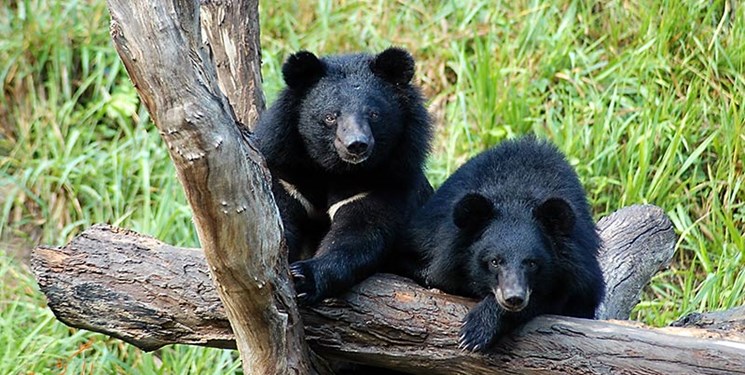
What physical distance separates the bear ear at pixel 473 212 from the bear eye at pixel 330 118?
2.12 feet

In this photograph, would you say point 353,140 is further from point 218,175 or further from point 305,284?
point 218,175

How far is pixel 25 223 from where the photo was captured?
782 cm

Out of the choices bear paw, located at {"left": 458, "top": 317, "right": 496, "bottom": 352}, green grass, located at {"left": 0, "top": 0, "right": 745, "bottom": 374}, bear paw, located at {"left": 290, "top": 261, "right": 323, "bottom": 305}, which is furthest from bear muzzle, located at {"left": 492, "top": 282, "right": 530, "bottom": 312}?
green grass, located at {"left": 0, "top": 0, "right": 745, "bottom": 374}

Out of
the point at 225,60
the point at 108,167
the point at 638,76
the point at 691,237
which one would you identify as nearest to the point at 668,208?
the point at 691,237

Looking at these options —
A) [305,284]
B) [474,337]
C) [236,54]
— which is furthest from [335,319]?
[236,54]

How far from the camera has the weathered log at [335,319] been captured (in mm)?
3891

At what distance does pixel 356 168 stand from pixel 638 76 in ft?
12.5

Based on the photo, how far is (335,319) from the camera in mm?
4043

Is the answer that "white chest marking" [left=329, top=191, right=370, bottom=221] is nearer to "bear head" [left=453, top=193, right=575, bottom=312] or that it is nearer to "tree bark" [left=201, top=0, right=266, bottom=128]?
"bear head" [left=453, top=193, right=575, bottom=312]

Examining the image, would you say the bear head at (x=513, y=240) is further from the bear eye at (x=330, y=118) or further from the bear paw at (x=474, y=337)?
the bear eye at (x=330, y=118)

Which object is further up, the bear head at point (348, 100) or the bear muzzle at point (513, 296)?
the bear head at point (348, 100)

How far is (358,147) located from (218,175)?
43.7 inches

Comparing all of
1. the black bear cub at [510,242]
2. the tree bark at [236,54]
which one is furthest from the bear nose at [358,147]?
the tree bark at [236,54]

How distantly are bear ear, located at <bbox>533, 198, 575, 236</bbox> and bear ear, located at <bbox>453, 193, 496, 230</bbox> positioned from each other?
195mm
